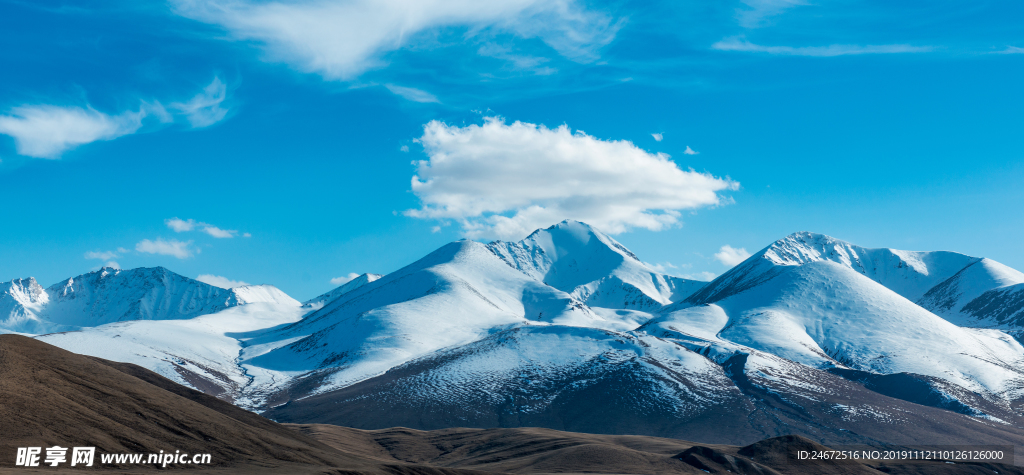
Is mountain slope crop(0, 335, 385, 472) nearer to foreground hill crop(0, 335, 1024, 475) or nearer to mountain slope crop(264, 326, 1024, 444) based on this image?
foreground hill crop(0, 335, 1024, 475)

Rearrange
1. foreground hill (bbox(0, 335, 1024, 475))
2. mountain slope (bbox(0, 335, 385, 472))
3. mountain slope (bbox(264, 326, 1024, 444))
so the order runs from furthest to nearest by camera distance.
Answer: mountain slope (bbox(264, 326, 1024, 444)) < foreground hill (bbox(0, 335, 1024, 475)) < mountain slope (bbox(0, 335, 385, 472))

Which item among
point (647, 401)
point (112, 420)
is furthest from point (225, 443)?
point (647, 401)

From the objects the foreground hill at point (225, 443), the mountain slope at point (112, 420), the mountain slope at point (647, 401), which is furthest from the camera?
the mountain slope at point (647, 401)

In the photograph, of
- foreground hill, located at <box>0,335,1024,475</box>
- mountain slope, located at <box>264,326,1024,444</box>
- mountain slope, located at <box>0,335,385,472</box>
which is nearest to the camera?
mountain slope, located at <box>0,335,385,472</box>

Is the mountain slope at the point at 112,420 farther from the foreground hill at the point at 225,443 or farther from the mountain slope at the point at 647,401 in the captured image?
the mountain slope at the point at 647,401

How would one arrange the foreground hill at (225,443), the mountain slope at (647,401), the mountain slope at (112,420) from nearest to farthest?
the mountain slope at (112,420)
the foreground hill at (225,443)
the mountain slope at (647,401)

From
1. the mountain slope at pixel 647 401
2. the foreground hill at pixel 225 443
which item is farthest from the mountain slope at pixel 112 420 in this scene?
the mountain slope at pixel 647 401

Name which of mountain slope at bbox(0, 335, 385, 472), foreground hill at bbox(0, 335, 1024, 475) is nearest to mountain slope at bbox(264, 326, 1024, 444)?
foreground hill at bbox(0, 335, 1024, 475)

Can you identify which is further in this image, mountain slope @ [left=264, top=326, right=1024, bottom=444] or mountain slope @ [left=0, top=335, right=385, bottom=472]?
mountain slope @ [left=264, top=326, right=1024, bottom=444]

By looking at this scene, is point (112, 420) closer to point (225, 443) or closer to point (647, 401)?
point (225, 443)

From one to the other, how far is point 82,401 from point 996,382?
20168cm

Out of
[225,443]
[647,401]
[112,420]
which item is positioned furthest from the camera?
[647,401]

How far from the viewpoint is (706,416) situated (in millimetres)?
154250

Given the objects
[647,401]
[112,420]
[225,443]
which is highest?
[647,401]
